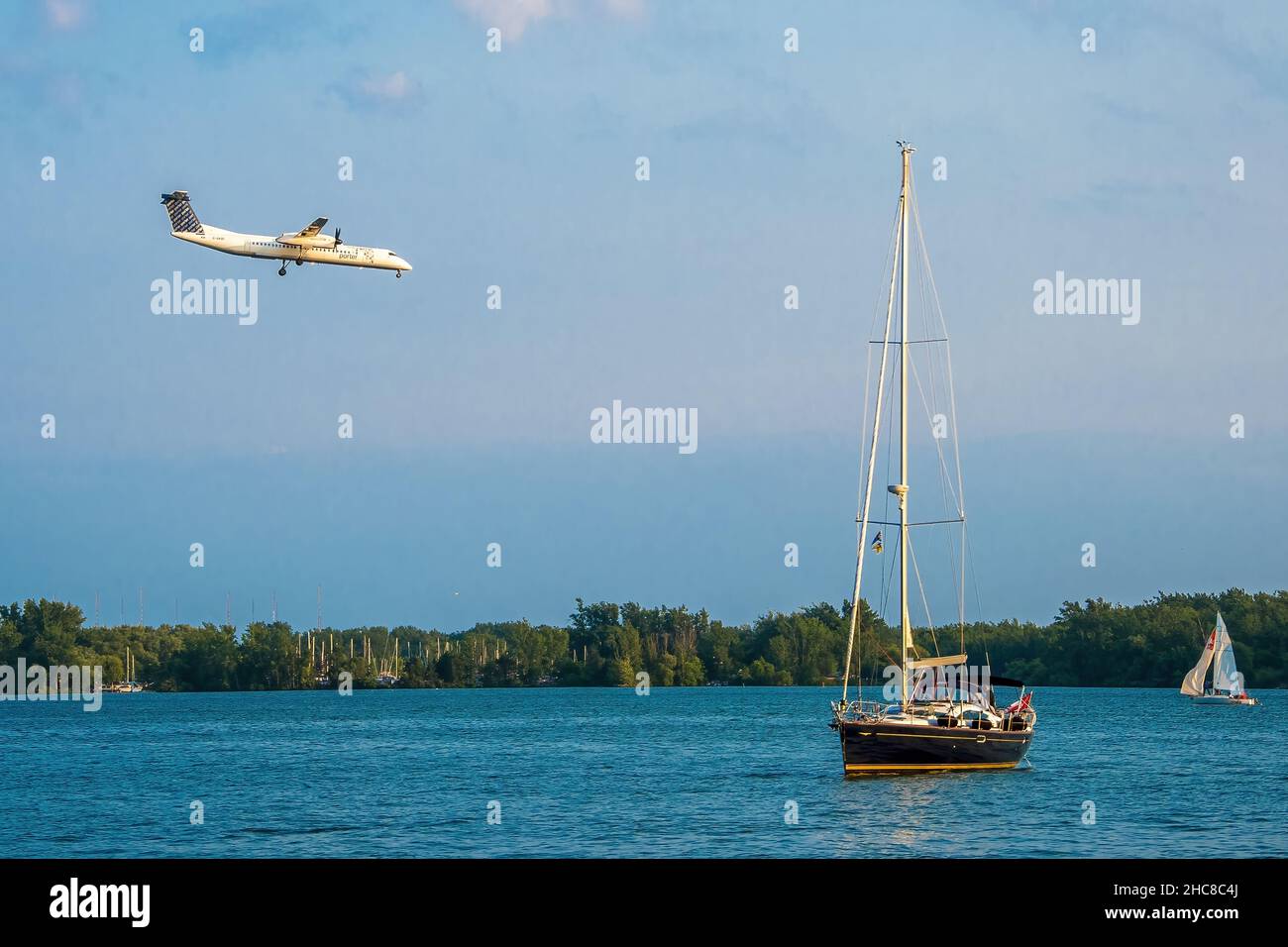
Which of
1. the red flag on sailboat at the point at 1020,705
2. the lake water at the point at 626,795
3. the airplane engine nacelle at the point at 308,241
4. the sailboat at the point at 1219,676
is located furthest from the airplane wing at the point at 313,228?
the sailboat at the point at 1219,676

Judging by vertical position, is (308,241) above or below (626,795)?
above

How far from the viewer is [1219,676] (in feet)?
426

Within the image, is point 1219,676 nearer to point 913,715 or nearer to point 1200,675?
point 1200,675

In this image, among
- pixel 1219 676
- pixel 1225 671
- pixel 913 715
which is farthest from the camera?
pixel 1225 671

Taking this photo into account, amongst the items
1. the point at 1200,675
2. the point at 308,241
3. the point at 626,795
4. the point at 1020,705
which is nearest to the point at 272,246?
the point at 308,241

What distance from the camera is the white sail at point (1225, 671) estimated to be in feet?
415

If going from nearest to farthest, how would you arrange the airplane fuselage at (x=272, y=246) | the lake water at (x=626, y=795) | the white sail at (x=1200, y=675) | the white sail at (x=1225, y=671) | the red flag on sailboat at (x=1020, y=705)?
the lake water at (x=626, y=795) → the red flag on sailboat at (x=1020, y=705) → the airplane fuselage at (x=272, y=246) → the white sail at (x=1225, y=671) → the white sail at (x=1200, y=675)

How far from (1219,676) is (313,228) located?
9612cm

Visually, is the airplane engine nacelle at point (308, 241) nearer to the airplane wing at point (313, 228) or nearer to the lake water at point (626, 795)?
the airplane wing at point (313, 228)

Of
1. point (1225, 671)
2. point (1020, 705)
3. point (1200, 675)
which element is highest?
point (1020, 705)

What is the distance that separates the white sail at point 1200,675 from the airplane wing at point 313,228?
91368mm

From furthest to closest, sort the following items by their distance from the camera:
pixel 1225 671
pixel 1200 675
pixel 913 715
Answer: pixel 1225 671, pixel 1200 675, pixel 913 715

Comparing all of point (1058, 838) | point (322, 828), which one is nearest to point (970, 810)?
point (1058, 838)
